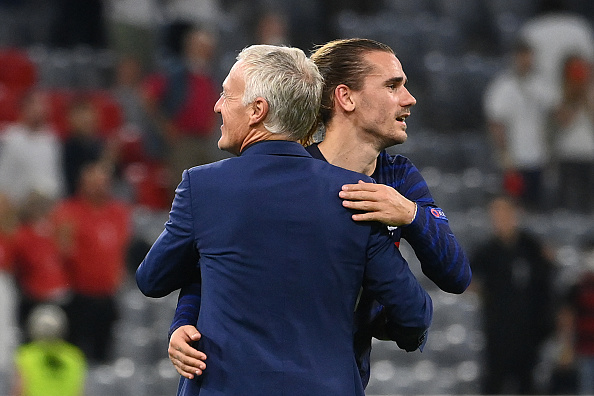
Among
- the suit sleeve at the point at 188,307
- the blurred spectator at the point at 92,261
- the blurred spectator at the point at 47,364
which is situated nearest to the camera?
the suit sleeve at the point at 188,307

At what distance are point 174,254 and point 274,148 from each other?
0.31 m

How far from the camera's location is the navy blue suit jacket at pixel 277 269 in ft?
7.72

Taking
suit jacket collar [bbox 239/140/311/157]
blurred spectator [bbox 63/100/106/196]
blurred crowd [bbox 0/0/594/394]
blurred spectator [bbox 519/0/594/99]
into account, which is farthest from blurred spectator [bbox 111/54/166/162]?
suit jacket collar [bbox 239/140/311/157]

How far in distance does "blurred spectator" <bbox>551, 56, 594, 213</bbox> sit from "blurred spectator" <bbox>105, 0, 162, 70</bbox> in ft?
11.5

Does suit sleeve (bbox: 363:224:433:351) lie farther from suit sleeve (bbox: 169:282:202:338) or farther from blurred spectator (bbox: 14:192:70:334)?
blurred spectator (bbox: 14:192:70:334)

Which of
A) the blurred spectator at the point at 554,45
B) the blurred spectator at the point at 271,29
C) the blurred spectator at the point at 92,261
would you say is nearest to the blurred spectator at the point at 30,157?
the blurred spectator at the point at 92,261

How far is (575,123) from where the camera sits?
916 centimetres

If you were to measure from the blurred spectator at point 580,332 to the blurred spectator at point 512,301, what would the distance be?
0.56 ft

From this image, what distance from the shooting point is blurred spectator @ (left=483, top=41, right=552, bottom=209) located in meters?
9.06

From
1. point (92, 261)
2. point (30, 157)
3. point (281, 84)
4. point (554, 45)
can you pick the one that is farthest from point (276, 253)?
point (554, 45)

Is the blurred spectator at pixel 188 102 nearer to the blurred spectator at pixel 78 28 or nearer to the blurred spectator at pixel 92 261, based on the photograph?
the blurred spectator at pixel 92 261

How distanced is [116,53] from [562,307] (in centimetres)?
448

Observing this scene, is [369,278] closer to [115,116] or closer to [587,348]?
[587,348]

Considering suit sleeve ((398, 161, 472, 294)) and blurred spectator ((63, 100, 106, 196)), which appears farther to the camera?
blurred spectator ((63, 100, 106, 196))
